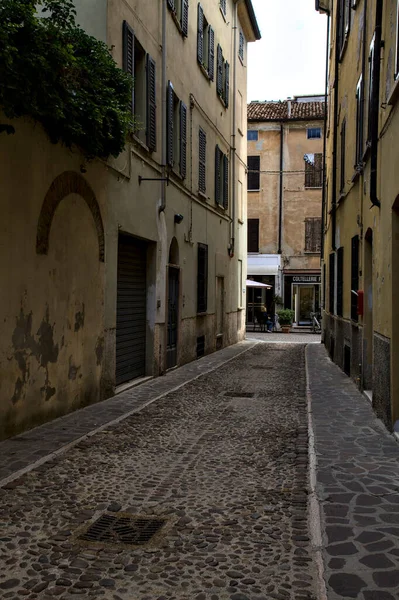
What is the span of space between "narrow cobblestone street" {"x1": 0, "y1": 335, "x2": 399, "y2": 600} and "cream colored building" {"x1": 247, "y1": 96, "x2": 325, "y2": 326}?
2682 centimetres

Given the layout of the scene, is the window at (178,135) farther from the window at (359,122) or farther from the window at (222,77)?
the window at (222,77)

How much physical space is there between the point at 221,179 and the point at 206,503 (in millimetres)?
15297

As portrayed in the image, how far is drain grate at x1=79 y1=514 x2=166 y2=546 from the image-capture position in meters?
3.95

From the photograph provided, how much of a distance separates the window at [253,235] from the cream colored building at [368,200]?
1977cm

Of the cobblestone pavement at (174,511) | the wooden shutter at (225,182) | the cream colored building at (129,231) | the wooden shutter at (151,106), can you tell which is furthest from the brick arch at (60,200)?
the wooden shutter at (225,182)

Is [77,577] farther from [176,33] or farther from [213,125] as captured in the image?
[213,125]

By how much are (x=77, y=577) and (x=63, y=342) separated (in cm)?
460

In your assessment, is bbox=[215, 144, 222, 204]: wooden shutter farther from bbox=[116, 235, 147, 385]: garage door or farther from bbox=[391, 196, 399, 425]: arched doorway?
bbox=[391, 196, 399, 425]: arched doorway

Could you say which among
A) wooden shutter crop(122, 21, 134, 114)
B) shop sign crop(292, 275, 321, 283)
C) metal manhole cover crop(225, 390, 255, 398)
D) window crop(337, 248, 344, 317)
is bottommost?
metal manhole cover crop(225, 390, 255, 398)

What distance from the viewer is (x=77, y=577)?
3402mm

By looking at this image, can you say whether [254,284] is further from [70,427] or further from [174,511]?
[174,511]

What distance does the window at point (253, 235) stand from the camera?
35438mm

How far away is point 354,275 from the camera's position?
11.0 meters

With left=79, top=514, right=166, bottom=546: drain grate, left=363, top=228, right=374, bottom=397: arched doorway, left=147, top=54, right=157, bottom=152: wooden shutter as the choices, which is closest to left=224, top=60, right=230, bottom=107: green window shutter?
left=147, top=54, right=157, bottom=152: wooden shutter
